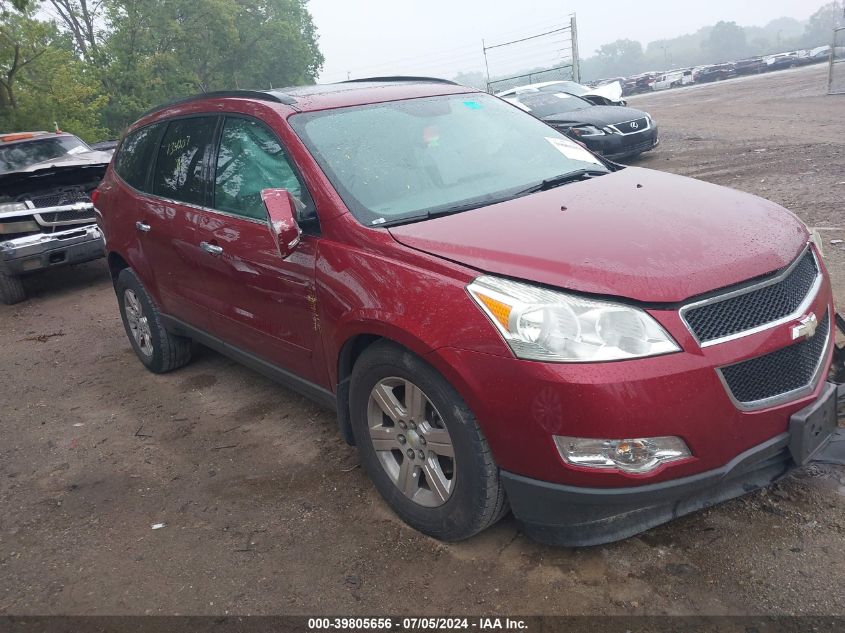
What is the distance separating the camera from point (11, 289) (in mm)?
8109

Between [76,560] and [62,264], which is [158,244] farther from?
[62,264]

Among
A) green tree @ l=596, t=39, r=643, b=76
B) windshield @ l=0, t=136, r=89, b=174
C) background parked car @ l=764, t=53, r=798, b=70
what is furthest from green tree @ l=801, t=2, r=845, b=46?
windshield @ l=0, t=136, r=89, b=174

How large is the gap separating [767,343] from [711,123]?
15002 mm

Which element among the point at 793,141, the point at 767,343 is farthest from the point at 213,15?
the point at 767,343

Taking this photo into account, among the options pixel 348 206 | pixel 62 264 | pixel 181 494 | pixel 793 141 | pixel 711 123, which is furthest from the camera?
pixel 711 123

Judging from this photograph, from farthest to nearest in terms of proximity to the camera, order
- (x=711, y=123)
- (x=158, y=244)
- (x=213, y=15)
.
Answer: (x=213, y=15)
(x=711, y=123)
(x=158, y=244)

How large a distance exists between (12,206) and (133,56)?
2649 centimetres

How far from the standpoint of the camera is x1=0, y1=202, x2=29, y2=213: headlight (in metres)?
→ 7.71

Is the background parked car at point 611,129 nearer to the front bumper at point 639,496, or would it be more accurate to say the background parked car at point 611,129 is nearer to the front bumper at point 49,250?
the front bumper at point 49,250

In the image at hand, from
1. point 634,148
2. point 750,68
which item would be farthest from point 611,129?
point 750,68

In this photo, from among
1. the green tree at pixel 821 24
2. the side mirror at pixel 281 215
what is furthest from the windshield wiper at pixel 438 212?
the green tree at pixel 821 24

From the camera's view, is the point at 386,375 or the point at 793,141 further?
the point at 793,141

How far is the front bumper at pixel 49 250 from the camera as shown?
767 cm

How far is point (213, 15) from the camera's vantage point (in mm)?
45938
